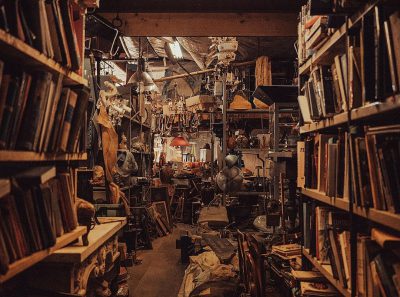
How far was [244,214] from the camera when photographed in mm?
7527

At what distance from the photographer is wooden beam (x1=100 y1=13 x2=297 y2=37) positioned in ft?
12.8

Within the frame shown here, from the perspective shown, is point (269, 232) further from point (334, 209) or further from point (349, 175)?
point (349, 175)

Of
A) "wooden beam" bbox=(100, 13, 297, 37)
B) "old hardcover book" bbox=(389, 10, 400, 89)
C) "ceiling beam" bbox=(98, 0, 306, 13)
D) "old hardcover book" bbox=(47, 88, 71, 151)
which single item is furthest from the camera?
"wooden beam" bbox=(100, 13, 297, 37)

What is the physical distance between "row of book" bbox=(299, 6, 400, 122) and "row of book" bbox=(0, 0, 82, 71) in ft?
4.89

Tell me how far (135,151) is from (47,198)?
189 inches

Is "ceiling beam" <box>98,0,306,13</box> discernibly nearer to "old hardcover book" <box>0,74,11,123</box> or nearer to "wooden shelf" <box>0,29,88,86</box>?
"wooden shelf" <box>0,29,88,86</box>

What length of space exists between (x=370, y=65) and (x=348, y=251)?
→ 100 centimetres

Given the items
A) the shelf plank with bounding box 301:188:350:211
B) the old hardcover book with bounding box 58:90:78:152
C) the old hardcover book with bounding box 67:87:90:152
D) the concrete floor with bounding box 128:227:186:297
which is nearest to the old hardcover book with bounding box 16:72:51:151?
the old hardcover book with bounding box 58:90:78:152

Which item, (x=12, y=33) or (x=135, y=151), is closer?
(x=12, y=33)

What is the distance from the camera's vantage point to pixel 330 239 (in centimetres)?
225

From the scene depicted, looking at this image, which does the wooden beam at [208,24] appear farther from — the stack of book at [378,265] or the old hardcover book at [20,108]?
the stack of book at [378,265]

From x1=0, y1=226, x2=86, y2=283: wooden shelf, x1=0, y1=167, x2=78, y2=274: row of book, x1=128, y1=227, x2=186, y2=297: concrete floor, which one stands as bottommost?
x1=128, y1=227, x2=186, y2=297: concrete floor

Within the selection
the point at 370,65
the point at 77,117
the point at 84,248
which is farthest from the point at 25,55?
the point at 370,65

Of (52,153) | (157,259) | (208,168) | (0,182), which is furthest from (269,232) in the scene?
(208,168)
